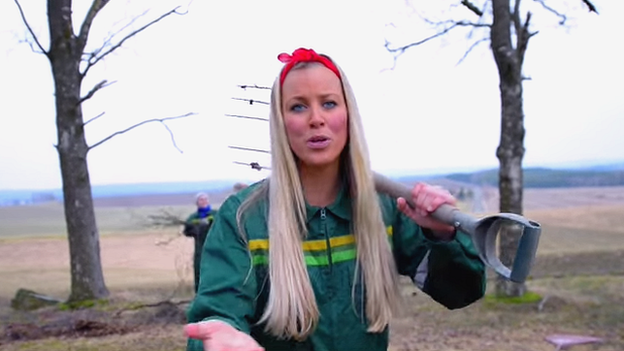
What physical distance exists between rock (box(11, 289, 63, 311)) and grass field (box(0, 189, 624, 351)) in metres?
0.20

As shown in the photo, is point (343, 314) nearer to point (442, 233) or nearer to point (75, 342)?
point (442, 233)

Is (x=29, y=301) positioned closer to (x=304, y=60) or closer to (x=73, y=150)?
(x=73, y=150)

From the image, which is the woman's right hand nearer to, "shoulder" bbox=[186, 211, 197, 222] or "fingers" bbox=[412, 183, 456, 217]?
"fingers" bbox=[412, 183, 456, 217]

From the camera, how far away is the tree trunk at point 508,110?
8523mm

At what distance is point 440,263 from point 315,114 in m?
0.54

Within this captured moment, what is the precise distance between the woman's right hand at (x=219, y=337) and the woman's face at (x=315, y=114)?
1.88 feet

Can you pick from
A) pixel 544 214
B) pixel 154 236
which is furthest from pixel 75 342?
pixel 544 214

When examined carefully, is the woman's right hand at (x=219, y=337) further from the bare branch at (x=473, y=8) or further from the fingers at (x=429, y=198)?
the bare branch at (x=473, y=8)

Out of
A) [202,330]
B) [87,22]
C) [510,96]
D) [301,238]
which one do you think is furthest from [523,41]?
[202,330]

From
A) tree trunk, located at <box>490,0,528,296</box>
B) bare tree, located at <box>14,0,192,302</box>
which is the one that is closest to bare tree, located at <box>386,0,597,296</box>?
tree trunk, located at <box>490,0,528,296</box>

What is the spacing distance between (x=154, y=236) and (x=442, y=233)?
1041 centimetres

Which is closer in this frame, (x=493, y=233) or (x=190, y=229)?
(x=493, y=233)

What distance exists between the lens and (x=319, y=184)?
2.14 meters

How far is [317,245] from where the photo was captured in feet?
6.75
